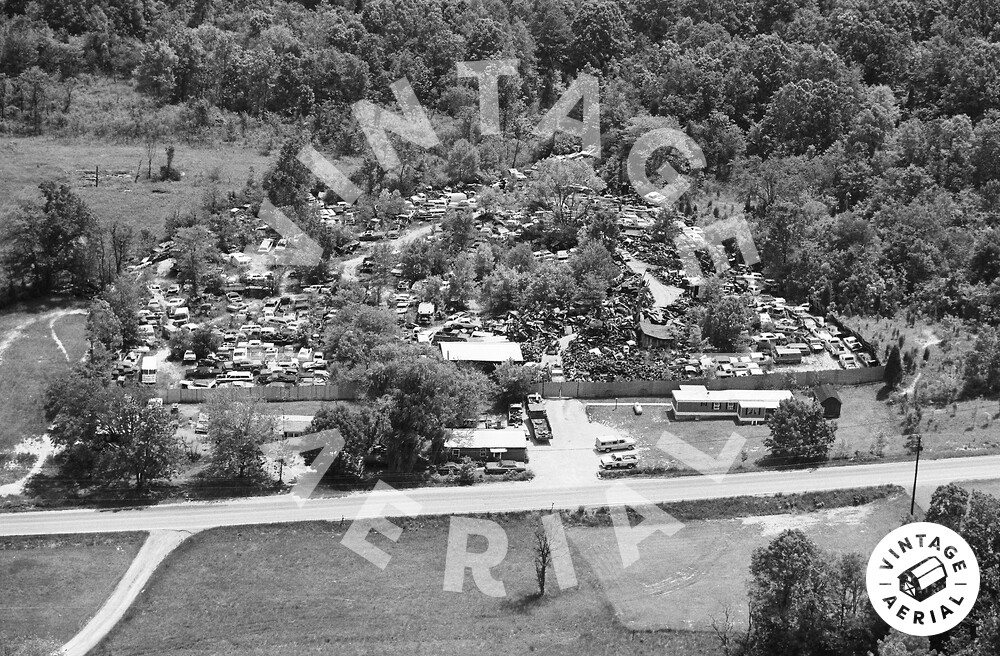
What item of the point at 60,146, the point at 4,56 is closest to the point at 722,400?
the point at 60,146

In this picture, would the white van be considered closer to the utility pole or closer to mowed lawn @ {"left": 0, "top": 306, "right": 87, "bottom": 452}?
the utility pole

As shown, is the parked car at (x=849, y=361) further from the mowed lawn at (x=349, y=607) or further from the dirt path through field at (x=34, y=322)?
the dirt path through field at (x=34, y=322)

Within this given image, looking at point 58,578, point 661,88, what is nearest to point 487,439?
point 58,578

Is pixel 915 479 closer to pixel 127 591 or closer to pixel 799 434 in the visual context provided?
pixel 799 434

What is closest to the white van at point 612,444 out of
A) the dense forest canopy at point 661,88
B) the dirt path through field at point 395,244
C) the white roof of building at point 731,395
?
the white roof of building at point 731,395

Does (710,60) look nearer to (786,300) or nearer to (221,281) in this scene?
(786,300)
